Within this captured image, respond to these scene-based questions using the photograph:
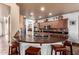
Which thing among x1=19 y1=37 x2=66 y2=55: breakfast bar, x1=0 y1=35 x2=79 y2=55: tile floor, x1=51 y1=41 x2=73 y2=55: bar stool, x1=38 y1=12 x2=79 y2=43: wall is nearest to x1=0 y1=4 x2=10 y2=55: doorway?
x1=0 y1=35 x2=79 y2=55: tile floor

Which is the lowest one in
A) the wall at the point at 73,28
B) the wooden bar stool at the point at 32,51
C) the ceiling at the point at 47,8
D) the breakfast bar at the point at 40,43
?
the wooden bar stool at the point at 32,51

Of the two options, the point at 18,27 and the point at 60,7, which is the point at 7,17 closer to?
the point at 18,27

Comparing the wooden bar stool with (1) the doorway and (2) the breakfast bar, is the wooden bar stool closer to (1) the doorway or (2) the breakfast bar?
(2) the breakfast bar

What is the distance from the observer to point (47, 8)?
207 cm

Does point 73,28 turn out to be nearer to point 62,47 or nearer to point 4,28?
point 62,47

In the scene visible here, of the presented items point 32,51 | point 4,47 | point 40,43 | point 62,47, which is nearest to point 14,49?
point 4,47

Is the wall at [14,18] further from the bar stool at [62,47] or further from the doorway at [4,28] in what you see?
the bar stool at [62,47]

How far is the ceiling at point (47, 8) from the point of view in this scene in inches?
79.8

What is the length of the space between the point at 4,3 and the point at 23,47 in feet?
2.68

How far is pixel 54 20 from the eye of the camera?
6.84ft

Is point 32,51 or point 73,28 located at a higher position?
point 73,28

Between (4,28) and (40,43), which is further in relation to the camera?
(40,43)

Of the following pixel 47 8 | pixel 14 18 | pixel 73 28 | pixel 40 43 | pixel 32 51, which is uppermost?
pixel 47 8

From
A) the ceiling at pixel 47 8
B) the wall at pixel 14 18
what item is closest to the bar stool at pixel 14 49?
the wall at pixel 14 18
